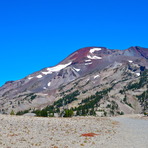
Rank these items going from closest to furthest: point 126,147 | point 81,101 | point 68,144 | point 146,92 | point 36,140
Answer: point 126,147 → point 68,144 → point 36,140 → point 146,92 → point 81,101

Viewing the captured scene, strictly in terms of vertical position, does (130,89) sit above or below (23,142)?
above

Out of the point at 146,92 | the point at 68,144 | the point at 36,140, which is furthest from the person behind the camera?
the point at 146,92

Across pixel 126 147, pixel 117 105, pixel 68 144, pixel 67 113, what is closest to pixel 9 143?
pixel 68 144

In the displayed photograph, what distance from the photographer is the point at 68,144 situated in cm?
1939

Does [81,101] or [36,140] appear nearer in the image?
[36,140]

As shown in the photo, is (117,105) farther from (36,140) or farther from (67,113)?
(36,140)

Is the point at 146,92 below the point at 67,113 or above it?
above

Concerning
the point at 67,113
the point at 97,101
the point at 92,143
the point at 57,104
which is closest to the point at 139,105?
the point at 97,101

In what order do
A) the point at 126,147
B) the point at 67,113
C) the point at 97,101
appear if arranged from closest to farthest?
the point at 126,147, the point at 67,113, the point at 97,101

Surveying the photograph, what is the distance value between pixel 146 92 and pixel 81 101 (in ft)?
161

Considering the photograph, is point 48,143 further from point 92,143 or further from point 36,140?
point 92,143

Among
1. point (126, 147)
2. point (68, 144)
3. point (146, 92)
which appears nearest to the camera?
point (126, 147)

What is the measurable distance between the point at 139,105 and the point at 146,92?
1967 cm

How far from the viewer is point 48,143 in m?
19.5
